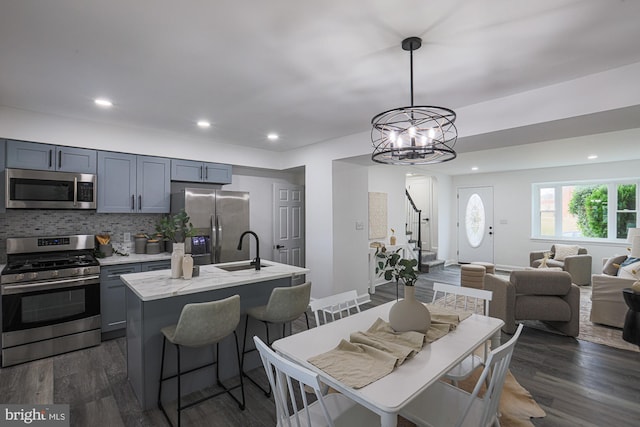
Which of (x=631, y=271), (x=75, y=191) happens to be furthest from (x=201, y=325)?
(x=631, y=271)

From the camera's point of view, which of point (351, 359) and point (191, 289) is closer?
point (351, 359)

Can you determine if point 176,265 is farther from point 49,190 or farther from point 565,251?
point 565,251

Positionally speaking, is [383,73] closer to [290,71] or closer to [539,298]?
[290,71]

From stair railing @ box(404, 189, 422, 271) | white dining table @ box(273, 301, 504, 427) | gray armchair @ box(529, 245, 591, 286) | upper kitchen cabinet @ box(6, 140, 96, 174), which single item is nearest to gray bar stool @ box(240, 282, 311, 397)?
white dining table @ box(273, 301, 504, 427)

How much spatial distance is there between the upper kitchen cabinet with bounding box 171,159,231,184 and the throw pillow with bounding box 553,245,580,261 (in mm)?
6832

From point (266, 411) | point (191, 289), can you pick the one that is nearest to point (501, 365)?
point (266, 411)

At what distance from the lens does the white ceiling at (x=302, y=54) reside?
1.75m

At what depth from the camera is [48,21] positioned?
1.83m

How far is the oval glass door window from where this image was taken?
845 cm

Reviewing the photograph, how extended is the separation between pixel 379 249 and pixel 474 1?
4.58 m

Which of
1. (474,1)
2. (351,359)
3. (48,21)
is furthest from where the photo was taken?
(48,21)

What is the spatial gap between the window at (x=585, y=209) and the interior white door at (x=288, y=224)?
5.89 meters

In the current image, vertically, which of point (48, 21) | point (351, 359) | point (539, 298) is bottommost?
point (539, 298)

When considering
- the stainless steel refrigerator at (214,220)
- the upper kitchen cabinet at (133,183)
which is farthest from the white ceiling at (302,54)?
the stainless steel refrigerator at (214,220)
